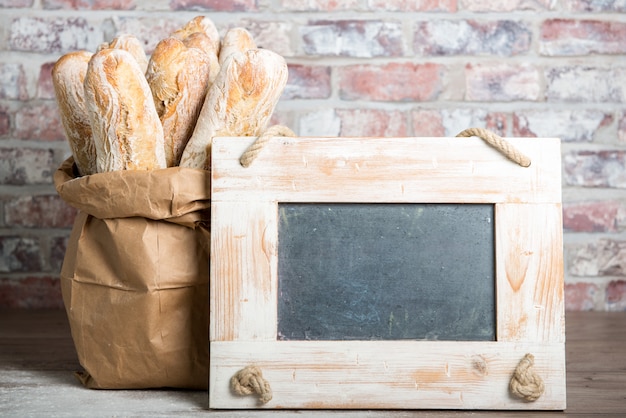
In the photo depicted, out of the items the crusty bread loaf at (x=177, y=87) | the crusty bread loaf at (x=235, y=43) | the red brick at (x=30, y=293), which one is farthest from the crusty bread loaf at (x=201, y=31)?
the red brick at (x=30, y=293)

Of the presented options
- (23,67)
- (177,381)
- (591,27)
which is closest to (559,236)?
(177,381)

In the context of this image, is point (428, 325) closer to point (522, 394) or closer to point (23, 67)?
point (522, 394)

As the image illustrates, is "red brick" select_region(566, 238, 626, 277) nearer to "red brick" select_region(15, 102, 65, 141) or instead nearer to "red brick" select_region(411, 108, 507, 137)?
"red brick" select_region(411, 108, 507, 137)

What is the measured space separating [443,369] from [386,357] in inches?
3.3

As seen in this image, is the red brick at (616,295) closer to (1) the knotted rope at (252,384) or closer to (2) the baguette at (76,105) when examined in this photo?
(1) the knotted rope at (252,384)

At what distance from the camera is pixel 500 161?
0.97 metres

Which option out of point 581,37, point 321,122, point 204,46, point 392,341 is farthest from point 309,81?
point 392,341

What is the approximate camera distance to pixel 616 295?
1.76 metres

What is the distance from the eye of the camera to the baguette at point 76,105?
43.1 inches

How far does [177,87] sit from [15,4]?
92 centimetres

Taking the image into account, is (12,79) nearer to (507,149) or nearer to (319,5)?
(319,5)

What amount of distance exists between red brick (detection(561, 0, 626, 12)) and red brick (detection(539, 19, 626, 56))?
3 centimetres

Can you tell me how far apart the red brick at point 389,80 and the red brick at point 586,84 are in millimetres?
300

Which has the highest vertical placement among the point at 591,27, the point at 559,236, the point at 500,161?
the point at 591,27
